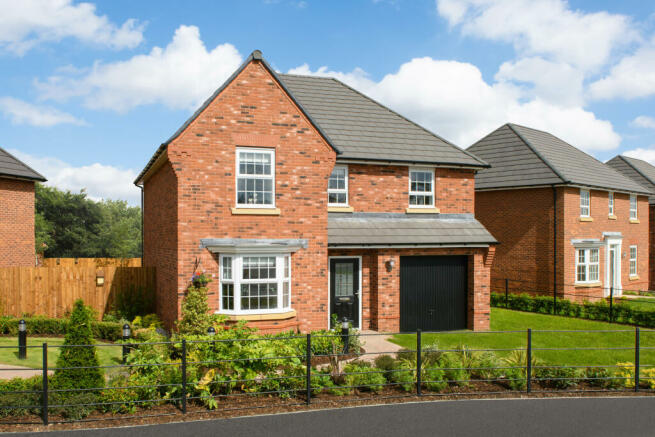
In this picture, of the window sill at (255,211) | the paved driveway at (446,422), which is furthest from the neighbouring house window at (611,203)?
the window sill at (255,211)

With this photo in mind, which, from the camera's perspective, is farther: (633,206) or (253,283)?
(633,206)

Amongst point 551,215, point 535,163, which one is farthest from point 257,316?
point 535,163

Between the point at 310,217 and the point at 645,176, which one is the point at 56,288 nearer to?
the point at 310,217

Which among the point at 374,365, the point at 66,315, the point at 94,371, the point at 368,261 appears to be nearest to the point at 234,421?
the point at 94,371

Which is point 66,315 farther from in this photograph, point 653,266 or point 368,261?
point 653,266

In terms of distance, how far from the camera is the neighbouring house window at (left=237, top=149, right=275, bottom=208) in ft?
45.2

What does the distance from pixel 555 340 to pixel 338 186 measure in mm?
8237

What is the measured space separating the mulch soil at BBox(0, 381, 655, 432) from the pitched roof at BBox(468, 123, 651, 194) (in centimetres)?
1480

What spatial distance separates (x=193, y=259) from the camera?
43.4 ft

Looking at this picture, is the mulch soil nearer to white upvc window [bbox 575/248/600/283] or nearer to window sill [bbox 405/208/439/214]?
window sill [bbox 405/208/439/214]

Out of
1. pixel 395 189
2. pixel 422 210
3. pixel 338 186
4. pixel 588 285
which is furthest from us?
pixel 588 285

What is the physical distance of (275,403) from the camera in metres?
8.60

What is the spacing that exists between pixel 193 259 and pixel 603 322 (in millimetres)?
15552

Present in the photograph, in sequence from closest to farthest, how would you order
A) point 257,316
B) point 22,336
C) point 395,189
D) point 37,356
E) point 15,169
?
point 22,336, point 37,356, point 257,316, point 395,189, point 15,169
